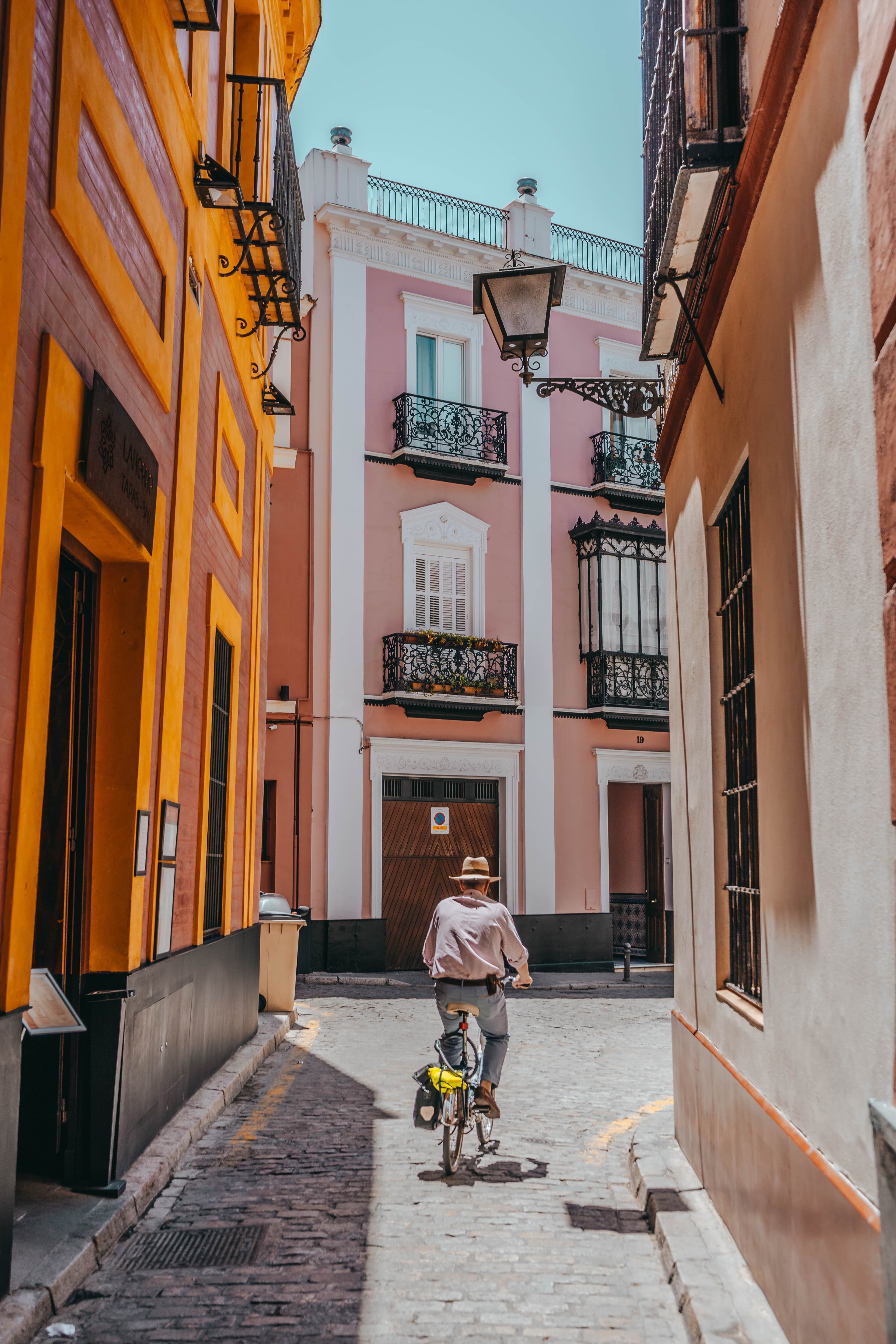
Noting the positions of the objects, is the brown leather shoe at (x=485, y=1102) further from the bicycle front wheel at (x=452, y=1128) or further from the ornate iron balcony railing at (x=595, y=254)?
the ornate iron balcony railing at (x=595, y=254)

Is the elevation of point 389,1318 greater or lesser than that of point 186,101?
lesser

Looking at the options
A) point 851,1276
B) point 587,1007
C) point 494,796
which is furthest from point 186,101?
point 494,796

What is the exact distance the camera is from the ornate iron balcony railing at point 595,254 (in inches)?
930

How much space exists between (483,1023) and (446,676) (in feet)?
43.0

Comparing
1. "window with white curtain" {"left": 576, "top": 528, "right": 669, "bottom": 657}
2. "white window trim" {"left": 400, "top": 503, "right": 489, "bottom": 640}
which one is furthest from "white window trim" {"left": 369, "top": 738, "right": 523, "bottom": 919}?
"window with white curtain" {"left": 576, "top": 528, "right": 669, "bottom": 657}

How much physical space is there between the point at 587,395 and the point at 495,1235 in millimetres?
4922

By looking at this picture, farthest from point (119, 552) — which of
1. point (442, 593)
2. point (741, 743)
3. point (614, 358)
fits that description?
point (614, 358)

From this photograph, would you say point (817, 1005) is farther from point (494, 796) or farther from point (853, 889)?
point (494, 796)

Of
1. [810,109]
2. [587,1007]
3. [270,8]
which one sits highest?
[270,8]

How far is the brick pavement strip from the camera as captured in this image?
4.66 metres

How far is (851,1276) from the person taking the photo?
3223mm

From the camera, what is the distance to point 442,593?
21156mm

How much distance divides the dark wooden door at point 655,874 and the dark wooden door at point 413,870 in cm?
353

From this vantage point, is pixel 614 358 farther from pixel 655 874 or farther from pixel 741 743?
pixel 741 743
